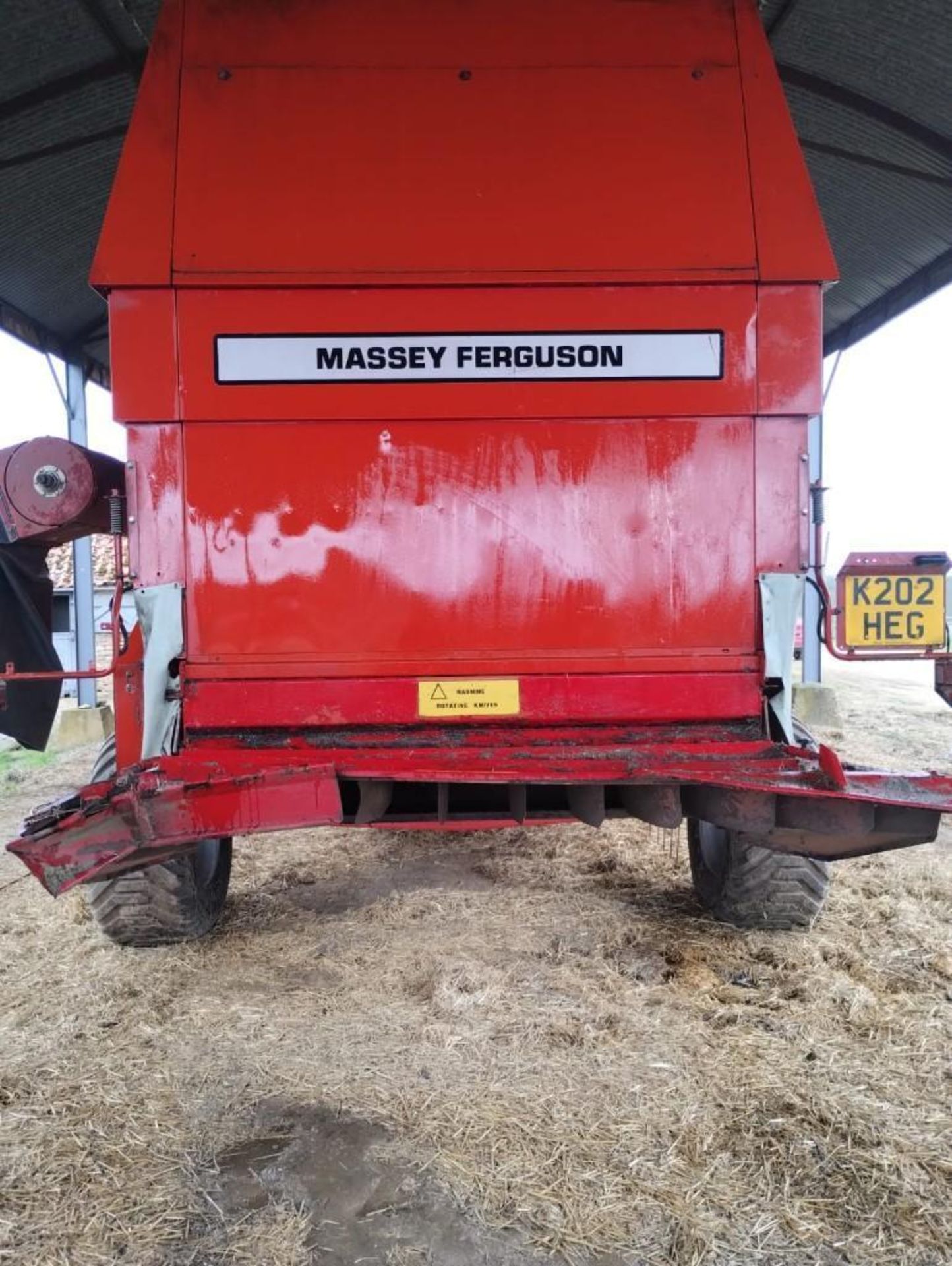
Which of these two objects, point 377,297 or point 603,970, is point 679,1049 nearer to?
point 603,970

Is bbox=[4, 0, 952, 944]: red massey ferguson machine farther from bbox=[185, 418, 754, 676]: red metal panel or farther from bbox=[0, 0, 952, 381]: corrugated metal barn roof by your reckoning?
bbox=[0, 0, 952, 381]: corrugated metal barn roof

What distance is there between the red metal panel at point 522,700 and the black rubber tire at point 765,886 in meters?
0.80

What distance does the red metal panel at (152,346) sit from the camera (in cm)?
292

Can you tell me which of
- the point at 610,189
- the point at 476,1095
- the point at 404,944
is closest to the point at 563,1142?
the point at 476,1095

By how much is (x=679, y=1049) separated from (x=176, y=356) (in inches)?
114

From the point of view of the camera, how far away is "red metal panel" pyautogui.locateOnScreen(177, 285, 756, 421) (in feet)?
9.70

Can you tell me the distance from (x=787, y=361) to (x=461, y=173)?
1.33 metres

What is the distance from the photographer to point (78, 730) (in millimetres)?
10258

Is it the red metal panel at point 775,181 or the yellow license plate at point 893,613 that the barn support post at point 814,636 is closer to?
the yellow license plate at point 893,613

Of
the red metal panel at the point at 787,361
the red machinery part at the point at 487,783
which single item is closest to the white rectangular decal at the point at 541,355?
the red metal panel at the point at 787,361

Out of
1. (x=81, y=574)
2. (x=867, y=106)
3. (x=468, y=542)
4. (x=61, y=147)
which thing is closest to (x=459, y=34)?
(x=468, y=542)

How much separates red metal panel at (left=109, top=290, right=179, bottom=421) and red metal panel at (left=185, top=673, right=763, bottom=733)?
97 centimetres

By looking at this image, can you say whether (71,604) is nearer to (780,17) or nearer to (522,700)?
(780,17)

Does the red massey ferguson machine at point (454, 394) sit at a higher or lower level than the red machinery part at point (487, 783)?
higher
